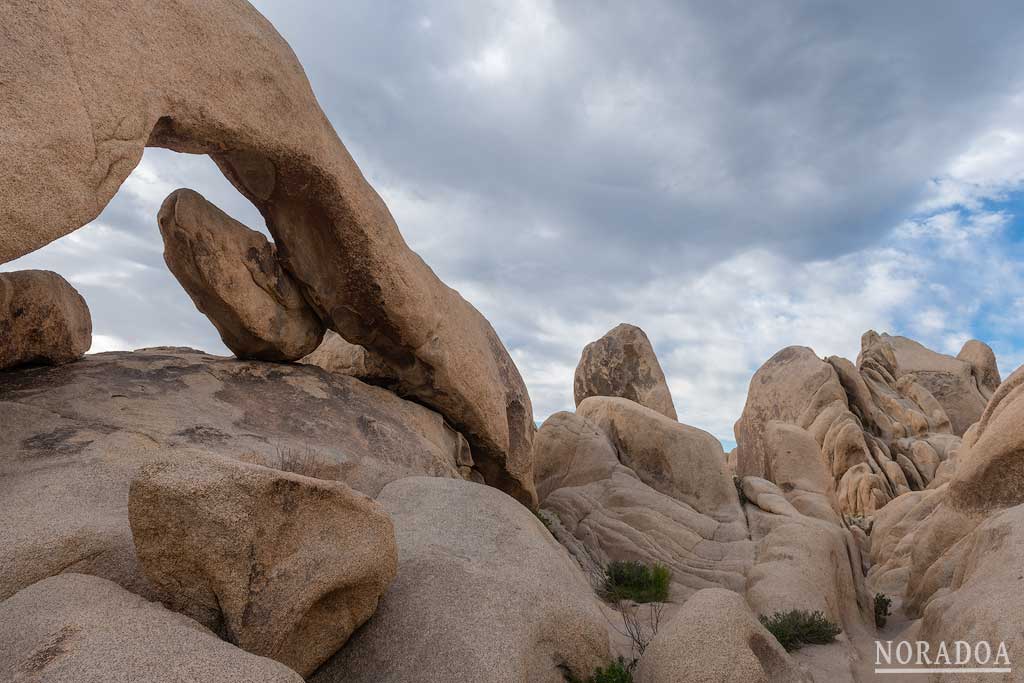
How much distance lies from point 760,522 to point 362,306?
10.8m

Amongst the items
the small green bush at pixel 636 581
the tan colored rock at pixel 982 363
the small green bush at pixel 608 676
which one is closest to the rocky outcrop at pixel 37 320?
the small green bush at pixel 608 676

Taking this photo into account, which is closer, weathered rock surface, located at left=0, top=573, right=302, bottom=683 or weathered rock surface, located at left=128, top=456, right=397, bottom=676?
weathered rock surface, located at left=0, top=573, right=302, bottom=683

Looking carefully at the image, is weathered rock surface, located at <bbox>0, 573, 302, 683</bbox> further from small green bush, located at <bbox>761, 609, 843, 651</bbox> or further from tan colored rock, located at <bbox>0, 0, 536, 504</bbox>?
small green bush, located at <bbox>761, 609, 843, 651</bbox>

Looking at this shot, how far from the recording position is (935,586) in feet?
43.1

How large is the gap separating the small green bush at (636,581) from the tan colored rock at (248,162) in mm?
2413

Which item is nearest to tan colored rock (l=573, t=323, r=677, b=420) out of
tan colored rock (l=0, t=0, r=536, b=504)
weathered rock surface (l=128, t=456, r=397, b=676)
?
tan colored rock (l=0, t=0, r=536, b=504)

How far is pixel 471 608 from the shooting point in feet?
23.8

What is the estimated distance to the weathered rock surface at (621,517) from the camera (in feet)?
50.6

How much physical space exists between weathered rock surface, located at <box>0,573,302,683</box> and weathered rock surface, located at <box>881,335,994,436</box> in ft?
176

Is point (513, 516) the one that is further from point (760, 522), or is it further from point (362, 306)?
point (760, 522)

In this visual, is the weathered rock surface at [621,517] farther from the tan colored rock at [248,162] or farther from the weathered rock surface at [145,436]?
the weathered rock surface at [145,436]

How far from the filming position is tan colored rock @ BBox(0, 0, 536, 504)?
23.3 feet

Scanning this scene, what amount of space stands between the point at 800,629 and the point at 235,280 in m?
10.1

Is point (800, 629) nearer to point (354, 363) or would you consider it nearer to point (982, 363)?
point (354, 363)
